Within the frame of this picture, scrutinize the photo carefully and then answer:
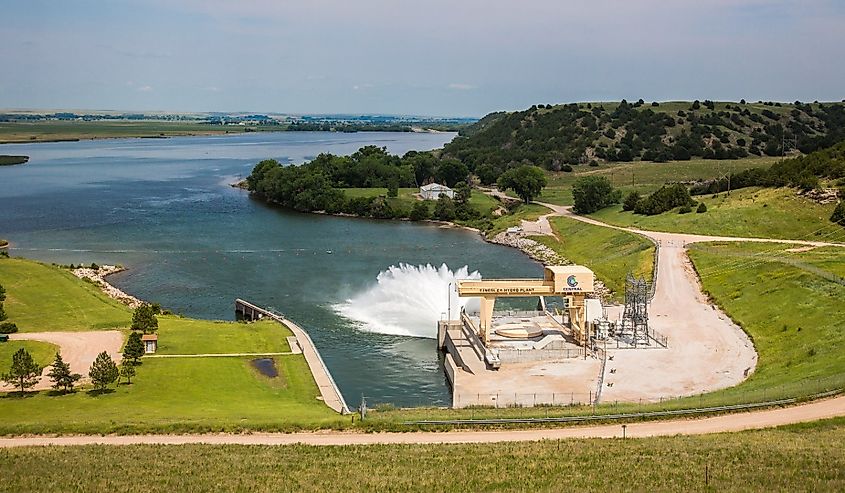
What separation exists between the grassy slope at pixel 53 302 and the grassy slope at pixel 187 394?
0.13 meters

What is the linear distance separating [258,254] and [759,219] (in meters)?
50.8

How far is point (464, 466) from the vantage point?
86.3 ft

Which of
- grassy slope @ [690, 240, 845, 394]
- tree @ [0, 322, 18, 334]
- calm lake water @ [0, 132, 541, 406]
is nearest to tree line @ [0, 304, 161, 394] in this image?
tree @ [0, 322, 18, 334]

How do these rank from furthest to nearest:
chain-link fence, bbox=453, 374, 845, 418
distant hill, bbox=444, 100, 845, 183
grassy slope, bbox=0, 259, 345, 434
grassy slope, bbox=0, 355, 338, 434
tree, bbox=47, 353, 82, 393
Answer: distant hill, bbox=444, 100, 845, 183
tree, bbox=47, 353, 82, 393
chain-link fence, bbox=453, 374, 845, 418
grassy slope, bbox=0, 259, 345, 434
grassy slope, bbox=0, 355, 338, 434

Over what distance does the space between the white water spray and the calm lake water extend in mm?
1494

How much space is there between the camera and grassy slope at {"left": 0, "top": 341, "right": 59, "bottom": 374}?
42.6 metres

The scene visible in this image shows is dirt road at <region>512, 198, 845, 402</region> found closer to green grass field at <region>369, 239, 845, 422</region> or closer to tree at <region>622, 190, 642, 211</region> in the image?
green grass field at <region>369, 239, 845, 422</region>

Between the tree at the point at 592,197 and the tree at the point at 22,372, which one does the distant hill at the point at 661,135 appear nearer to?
the tree at the point at 592,197

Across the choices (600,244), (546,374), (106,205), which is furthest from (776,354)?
(106,205)

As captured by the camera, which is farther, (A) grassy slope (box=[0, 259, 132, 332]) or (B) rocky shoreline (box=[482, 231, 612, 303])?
(B) rocky shoreline (box=[482, 231, 612, 303])

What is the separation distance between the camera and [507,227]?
106m

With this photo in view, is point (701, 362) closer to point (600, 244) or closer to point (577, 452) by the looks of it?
point (577, 452)

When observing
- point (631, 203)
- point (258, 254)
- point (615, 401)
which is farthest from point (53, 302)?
point (631, 203)

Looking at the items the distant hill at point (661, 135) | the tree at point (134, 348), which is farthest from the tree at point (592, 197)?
the tree at point (134, 348)
